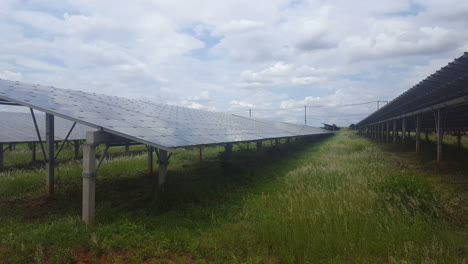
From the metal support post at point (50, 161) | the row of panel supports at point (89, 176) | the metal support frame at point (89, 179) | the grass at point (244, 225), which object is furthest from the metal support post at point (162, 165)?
the metal support post at point (50, 161)

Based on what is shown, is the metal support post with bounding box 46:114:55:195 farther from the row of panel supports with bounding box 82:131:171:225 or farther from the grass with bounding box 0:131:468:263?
the row of panel supports with bounding box 82:131:171:225

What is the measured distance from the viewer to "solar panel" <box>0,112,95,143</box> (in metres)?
19.0

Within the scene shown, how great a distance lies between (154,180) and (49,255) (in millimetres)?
6807

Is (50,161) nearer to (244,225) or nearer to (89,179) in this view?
(89,179)

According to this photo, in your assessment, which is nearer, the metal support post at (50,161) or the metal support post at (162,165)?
the metal support post at (162,165)

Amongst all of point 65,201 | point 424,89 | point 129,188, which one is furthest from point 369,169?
point 65,201

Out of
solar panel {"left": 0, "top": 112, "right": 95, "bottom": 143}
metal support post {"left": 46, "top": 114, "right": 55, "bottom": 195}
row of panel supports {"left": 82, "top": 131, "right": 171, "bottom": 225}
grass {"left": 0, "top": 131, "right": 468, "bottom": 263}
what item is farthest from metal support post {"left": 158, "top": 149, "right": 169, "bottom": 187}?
solar panel {"left": 0, "top": 112, "right": 95, "bottom": 143}

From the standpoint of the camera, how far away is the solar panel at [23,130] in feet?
62.4

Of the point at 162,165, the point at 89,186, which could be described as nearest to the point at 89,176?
the point at 89,186

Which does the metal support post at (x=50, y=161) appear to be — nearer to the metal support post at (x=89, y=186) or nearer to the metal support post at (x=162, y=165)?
the metal support post at (x=162, y=165)

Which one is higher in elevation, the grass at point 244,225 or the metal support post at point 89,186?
the metal support post at point 89,186

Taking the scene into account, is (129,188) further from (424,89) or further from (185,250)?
(424,89)

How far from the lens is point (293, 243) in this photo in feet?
18.2

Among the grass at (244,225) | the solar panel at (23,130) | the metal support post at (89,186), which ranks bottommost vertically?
the grass at (244,225)
